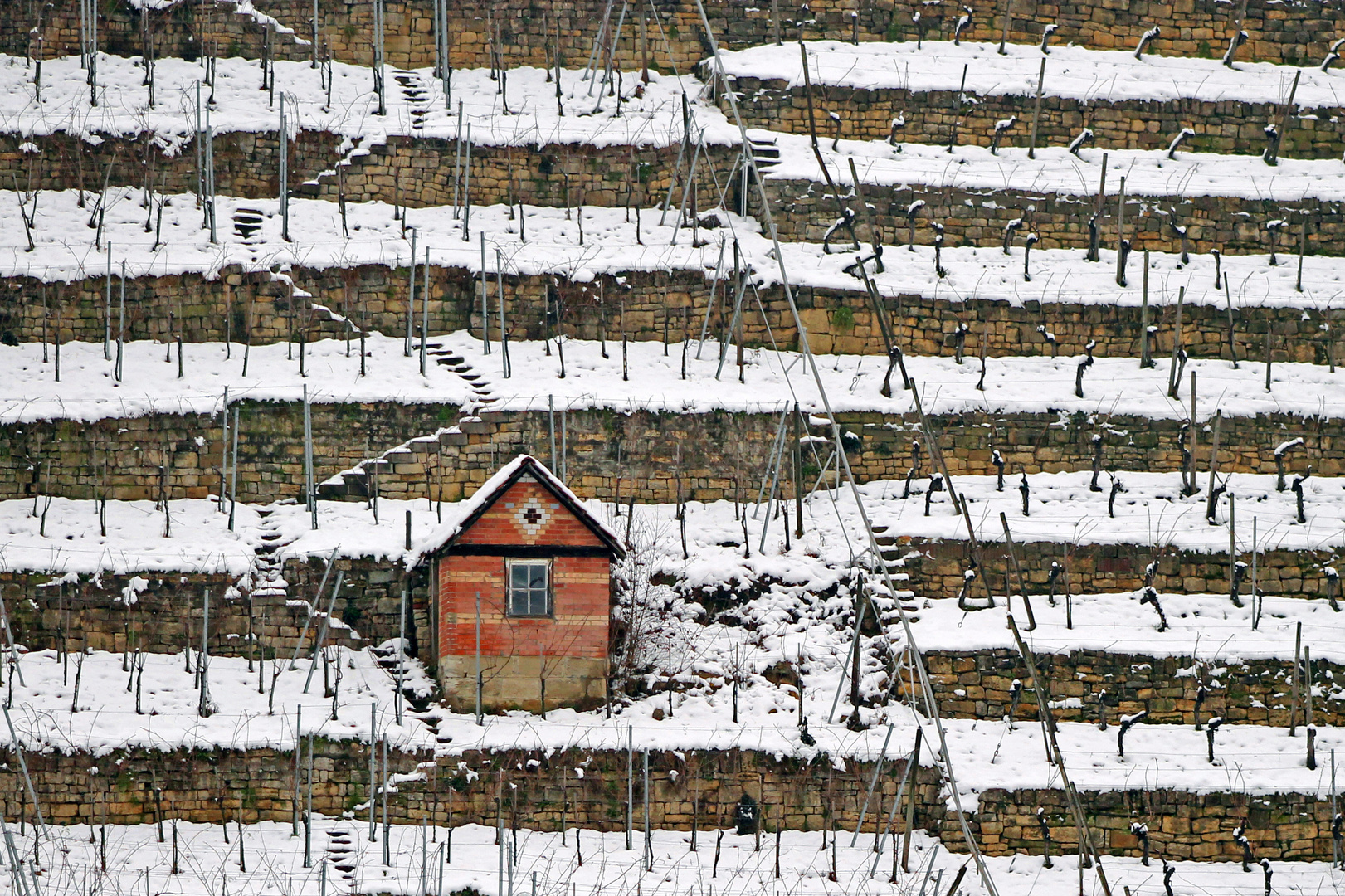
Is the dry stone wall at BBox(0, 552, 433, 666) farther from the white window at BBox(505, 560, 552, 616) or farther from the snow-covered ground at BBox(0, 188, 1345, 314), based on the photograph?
the snow-covered ground at BBox(0, 188, 1345, 314)

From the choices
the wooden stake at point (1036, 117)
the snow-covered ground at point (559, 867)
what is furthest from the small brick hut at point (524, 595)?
the wooden stake at point (1036, 117)

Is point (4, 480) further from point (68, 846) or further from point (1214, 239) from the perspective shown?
point (1214, 239)

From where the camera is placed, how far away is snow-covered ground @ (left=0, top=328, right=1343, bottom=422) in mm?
24234

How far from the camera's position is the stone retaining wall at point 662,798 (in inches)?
807

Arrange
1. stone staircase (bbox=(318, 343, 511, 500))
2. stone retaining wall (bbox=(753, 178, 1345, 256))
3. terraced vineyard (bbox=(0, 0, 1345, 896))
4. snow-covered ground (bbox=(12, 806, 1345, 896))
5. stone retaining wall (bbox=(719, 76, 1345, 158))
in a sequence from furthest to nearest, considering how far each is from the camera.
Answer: stone retaining wall (bbox=(719, 76, 1345, 158)) < stone retaining wall (bbox=(753, 178, 1345, 256)) < stone staircase (bbox=(318, 343, 511, 500)) < terraced vineyard (bbox=(0, 0, 1345, 896)) < snow-covered ground (bbox=(12, 806, 1345, 896))

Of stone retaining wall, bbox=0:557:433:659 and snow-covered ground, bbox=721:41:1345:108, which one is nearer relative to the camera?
stone retaining wall, bbox=0:557:433:659

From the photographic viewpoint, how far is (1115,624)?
23.1m

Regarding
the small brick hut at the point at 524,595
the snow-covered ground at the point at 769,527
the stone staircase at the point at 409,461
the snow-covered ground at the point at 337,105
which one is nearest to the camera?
the small brick hut at the point at 524,595

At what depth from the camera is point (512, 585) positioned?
21656 mm

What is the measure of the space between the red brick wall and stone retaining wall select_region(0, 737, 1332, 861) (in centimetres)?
132

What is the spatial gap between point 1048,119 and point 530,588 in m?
12.9

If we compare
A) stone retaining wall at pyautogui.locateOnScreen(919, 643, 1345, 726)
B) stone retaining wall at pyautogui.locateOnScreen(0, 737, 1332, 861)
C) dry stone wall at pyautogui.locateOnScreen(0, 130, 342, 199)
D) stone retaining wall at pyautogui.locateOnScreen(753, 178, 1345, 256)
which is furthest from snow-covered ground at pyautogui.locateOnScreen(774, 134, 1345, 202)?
stone retaining wall at pyautogui.locateOnScreen(0, 737, 1332, 861)

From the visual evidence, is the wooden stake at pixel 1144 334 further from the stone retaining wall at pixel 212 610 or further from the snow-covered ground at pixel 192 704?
the snow-covered ground at pixel 192 704

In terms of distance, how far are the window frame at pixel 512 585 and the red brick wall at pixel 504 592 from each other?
0.03 meters
